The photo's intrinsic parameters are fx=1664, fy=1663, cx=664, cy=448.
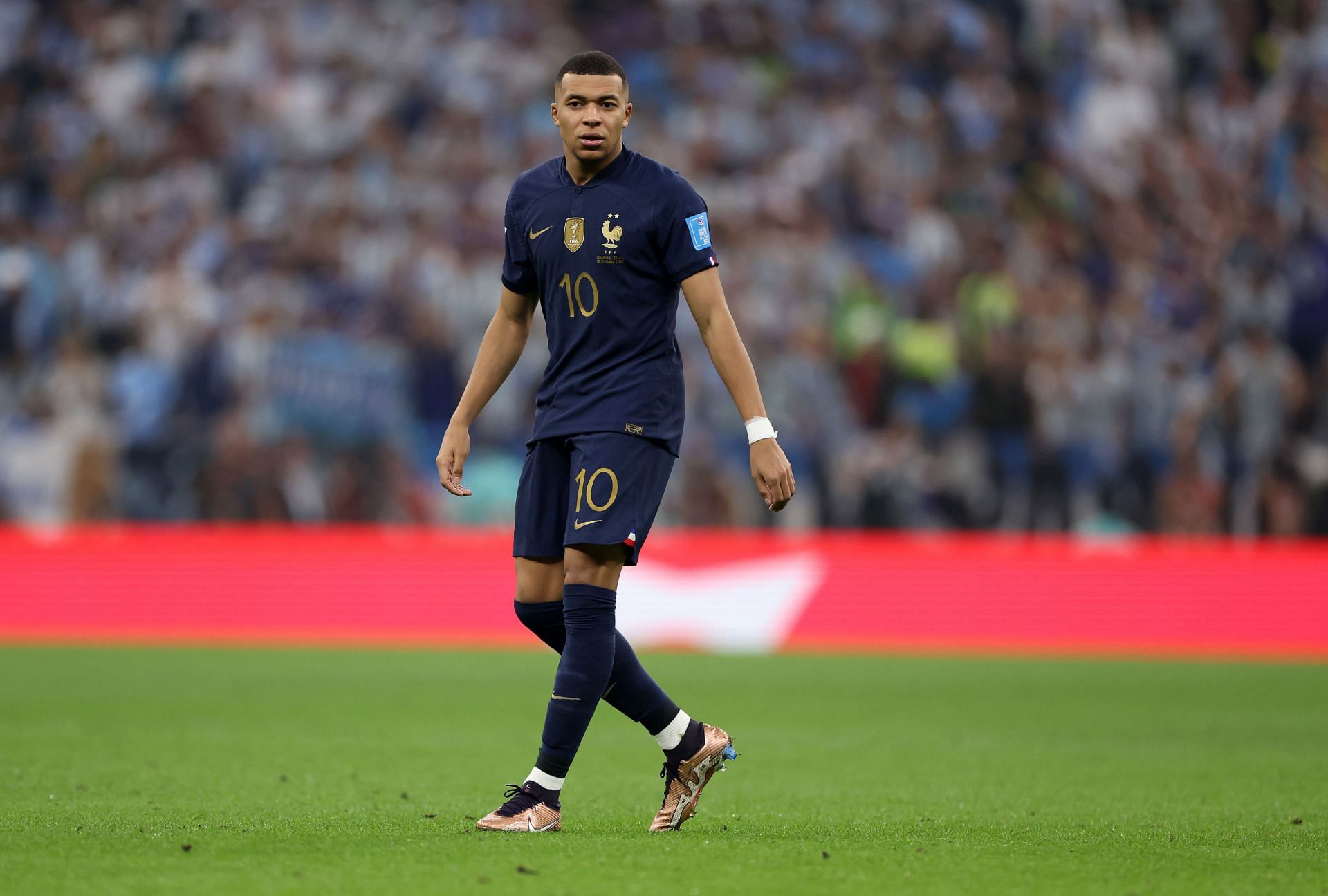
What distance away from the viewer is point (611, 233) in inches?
190

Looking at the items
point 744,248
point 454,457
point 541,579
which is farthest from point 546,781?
A: point 744,248

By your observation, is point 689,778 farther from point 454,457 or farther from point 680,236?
point 680,236

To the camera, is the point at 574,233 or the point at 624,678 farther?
the point at 624,678

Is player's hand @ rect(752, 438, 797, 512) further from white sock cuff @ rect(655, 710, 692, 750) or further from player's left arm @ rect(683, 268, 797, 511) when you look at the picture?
white sock cuff @ rect(655, 710, 692, 750)

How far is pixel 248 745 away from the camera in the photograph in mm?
7215

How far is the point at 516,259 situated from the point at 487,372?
0.36 meters

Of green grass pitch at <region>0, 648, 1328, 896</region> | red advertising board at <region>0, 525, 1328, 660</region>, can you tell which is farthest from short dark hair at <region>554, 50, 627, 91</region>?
red advertising board at <region>0, 525, 1328, 660</region>

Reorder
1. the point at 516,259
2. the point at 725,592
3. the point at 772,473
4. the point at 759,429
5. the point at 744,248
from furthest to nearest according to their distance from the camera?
the point at 744,248, the point at 725,592, the point at 516,259, the point at 759,429, the point at 772,473

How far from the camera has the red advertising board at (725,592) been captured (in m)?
13.0

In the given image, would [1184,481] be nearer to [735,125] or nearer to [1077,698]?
[1077,698]

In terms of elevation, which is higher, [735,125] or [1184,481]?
[735,125]

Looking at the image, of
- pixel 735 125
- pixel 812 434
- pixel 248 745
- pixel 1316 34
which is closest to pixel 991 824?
pixel 248 745

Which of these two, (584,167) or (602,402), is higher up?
(584,167)

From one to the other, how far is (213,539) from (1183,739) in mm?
8139
